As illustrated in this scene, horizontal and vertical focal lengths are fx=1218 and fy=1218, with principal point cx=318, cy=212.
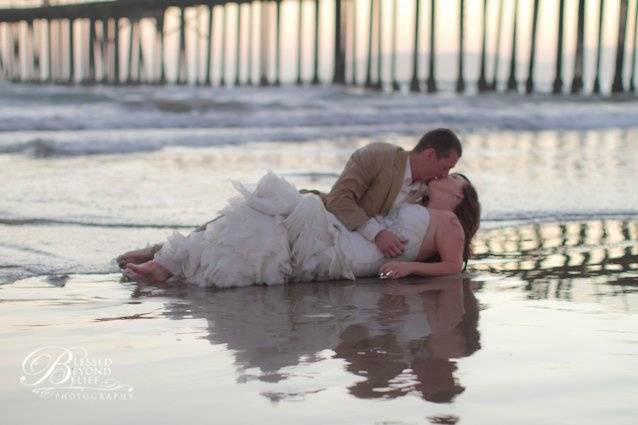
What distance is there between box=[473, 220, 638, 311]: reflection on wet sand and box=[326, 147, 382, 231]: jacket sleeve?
71cm

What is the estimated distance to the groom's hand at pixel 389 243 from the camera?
5195 millimetres

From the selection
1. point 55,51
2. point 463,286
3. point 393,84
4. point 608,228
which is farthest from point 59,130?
point 55,51

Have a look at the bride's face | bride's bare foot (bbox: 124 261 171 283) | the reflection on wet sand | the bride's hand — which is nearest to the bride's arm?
the bride's hand

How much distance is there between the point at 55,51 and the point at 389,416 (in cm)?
4018

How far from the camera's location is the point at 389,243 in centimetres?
521

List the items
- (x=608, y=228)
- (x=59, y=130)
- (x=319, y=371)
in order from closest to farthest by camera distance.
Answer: (x=319, y=371) → (x=608, y=228) → (x=59, y=130)

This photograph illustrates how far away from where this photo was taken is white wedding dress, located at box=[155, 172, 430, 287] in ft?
16.6

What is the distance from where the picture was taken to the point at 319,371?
134 inches

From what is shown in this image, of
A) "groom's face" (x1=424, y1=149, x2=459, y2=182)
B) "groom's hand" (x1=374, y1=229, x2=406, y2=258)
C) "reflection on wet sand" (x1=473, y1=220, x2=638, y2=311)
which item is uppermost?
"groom's face" (x1=424, y1=149, x2=459, y2=182)

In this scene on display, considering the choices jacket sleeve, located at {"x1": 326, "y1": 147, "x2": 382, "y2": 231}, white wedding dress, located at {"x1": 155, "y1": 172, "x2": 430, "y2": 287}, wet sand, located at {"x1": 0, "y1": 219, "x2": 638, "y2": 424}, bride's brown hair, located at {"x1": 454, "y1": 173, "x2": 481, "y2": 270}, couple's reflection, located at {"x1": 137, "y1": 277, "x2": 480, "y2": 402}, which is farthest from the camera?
bride's brown hair, located at {"x1": 454, "y1": 173, "x2": 481, "y2": 270}

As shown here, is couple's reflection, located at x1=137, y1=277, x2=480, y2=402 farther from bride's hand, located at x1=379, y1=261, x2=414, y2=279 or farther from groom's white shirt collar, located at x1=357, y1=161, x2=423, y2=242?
groom's white shirt collar, located at x1=357, y1=161, x2=423, y2=242

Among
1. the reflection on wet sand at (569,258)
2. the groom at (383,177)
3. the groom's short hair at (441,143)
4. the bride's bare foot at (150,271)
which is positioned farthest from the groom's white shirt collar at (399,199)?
the bride's bare foot at (150,271)

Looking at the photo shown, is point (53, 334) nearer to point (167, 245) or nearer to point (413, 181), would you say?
point (167, 245)

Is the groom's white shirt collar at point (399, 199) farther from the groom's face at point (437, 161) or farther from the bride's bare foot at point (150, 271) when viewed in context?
Result: the bride's bare foot at point (150, 271)
